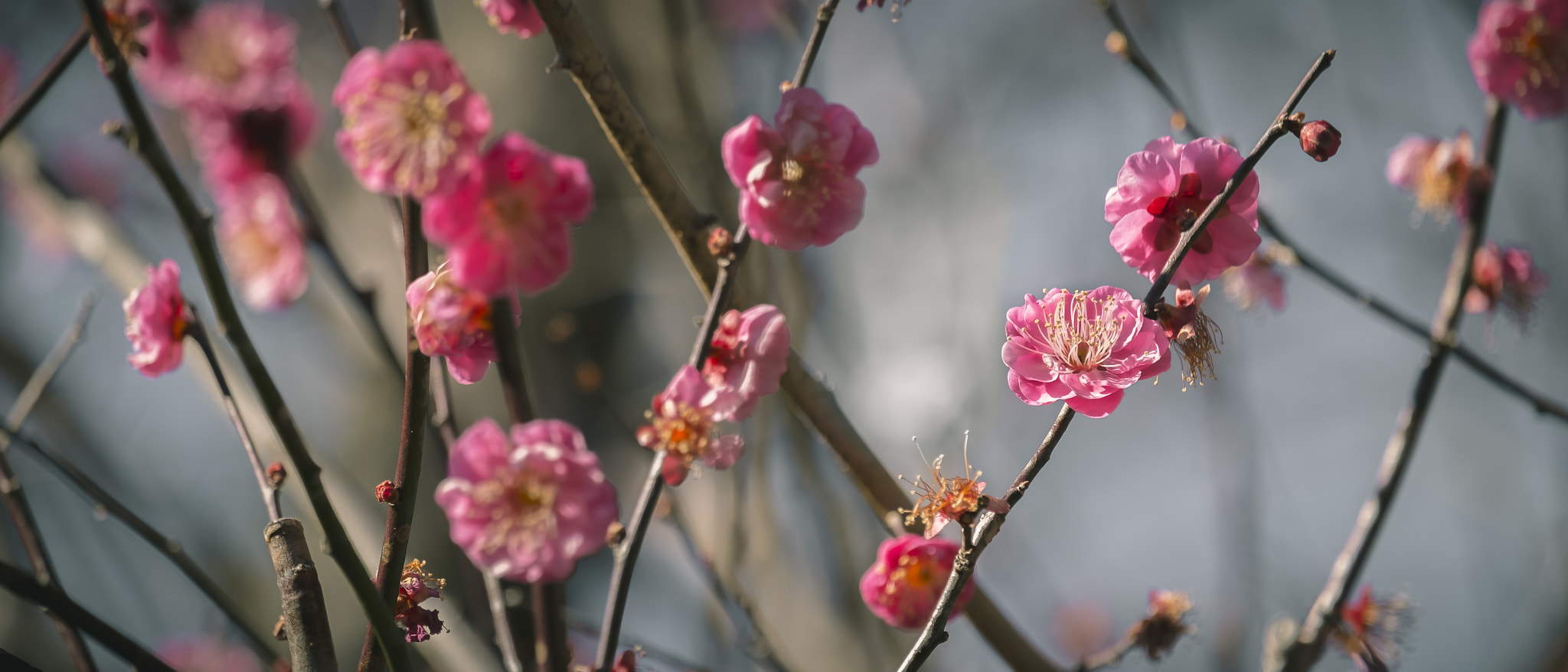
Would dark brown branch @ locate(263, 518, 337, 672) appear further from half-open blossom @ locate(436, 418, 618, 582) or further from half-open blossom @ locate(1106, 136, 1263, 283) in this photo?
half-open blossom @ locate(1106, 136, 1263, 283)

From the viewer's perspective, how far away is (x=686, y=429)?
1.52ft

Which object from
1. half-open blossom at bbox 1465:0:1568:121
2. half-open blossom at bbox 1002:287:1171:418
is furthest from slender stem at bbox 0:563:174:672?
half-open blossom at bbox 1465:0:1568:121

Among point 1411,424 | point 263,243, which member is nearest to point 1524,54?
point 1411,424

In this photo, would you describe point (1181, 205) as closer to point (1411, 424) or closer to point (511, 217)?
point (511, 217)

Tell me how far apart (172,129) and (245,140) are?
145 cm

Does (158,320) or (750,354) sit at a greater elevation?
(750,354)

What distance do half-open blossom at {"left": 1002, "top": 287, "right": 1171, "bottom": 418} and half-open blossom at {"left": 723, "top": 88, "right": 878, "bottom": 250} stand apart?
147 millimetres

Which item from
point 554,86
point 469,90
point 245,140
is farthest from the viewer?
point 554,86

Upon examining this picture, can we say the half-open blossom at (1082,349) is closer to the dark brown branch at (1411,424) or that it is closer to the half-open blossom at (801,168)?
the half-open blossom at (801,168)

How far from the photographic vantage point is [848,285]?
2791mm

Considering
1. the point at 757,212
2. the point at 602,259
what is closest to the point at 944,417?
the point at 602,259

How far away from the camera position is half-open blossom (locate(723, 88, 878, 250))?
Answer: 0.54 meters

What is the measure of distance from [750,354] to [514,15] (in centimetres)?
33

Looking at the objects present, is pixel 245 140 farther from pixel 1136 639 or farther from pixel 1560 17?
pixel 1560 17
